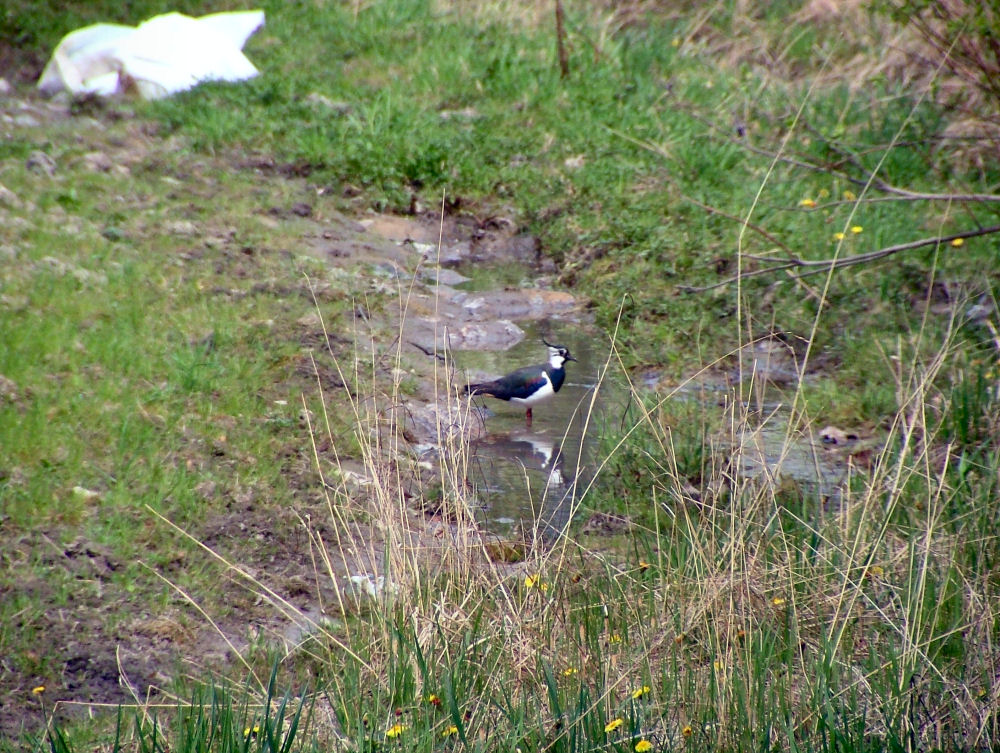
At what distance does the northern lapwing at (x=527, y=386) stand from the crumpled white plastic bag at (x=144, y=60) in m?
4.97

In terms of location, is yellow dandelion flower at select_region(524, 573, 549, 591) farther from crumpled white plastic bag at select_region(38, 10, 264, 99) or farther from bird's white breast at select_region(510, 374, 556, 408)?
crumpled white plastic bag at select_region(38, 10, 264, 99)

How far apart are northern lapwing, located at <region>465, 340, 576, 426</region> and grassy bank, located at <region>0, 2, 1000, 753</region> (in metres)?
0.50

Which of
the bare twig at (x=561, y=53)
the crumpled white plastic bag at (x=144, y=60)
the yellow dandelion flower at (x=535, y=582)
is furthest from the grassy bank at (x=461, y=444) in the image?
the crumpled white plastic bag at (x=144, y=60)

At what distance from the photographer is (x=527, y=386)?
5.66 meters

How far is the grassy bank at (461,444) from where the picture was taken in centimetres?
296

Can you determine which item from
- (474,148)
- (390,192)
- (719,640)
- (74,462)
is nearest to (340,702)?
A: (719,640)

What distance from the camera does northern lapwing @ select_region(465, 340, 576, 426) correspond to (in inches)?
223

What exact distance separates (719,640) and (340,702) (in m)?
1.05

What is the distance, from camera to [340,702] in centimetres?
293

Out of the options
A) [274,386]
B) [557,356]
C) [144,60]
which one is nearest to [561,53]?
[144,60]

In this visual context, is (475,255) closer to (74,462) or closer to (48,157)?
(48,157)

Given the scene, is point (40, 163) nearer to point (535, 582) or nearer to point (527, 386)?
point (527, 386)

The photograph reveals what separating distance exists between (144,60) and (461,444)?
23.4ft

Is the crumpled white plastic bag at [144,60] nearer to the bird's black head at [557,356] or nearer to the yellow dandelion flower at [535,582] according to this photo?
the bird's black head at [557,356]
